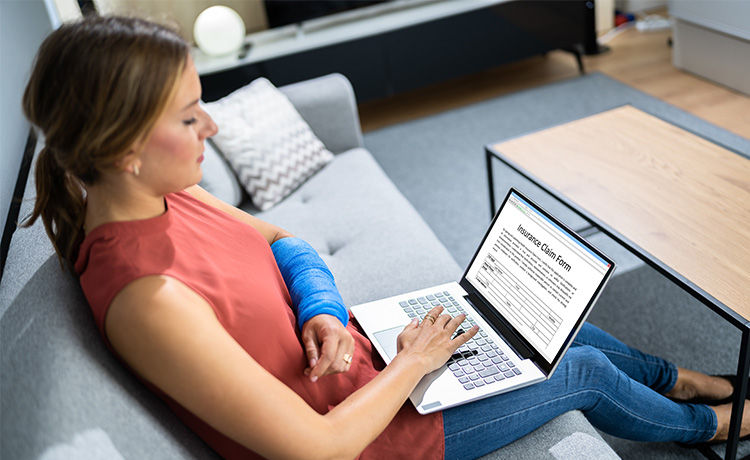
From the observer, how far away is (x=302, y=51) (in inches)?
137

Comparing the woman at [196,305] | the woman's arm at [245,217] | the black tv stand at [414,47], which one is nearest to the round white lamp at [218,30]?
the black tv stand at [414,47]

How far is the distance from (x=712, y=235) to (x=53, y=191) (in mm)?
1324

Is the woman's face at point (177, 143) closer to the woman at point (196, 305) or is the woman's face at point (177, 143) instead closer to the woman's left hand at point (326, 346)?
the woman at point (196, 305)

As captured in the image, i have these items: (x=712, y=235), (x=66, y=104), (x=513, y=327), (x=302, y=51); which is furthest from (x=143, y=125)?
(x=302, y=51)

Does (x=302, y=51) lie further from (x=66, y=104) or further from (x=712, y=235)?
(x=66, y=104)

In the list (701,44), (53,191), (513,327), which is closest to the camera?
(53,191)

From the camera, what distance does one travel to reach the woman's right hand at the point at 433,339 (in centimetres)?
111

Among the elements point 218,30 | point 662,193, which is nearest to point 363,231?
point 662,193

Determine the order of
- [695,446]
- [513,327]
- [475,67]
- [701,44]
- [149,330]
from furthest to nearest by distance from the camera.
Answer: [475,67] < [701,44] < [695,446] < [513,327] < [149,330]

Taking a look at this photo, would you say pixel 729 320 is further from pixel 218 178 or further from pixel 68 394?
pixel 218 178

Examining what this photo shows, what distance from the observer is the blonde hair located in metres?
0.84

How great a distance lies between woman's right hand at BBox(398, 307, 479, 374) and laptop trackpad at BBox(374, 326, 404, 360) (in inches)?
3.3

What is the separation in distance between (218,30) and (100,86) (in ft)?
8.97

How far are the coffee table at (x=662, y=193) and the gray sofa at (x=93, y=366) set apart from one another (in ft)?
1.23
